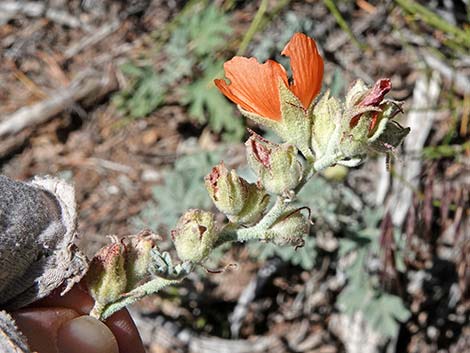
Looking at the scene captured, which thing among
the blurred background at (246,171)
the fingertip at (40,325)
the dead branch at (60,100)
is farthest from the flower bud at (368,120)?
the dead branch at (60,100)

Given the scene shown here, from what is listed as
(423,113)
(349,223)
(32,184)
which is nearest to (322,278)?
(349,223)

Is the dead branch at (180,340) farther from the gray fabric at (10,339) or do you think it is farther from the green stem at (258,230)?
the gray fabric at (10,339)

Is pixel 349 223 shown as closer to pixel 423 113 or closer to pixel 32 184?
pixel 423 113

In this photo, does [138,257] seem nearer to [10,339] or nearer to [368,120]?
[10,339]

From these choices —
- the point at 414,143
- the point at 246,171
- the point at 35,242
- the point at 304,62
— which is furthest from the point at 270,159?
the point at 414,143

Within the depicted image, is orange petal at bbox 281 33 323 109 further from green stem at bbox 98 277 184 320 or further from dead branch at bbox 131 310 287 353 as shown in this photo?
dead branch at bbox 131 310 287 353

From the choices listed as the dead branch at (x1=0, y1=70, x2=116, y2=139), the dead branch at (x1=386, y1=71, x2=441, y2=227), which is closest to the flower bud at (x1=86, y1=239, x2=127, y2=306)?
the dead branch at (x1=386, y1=71, x2=441, y2=227)
